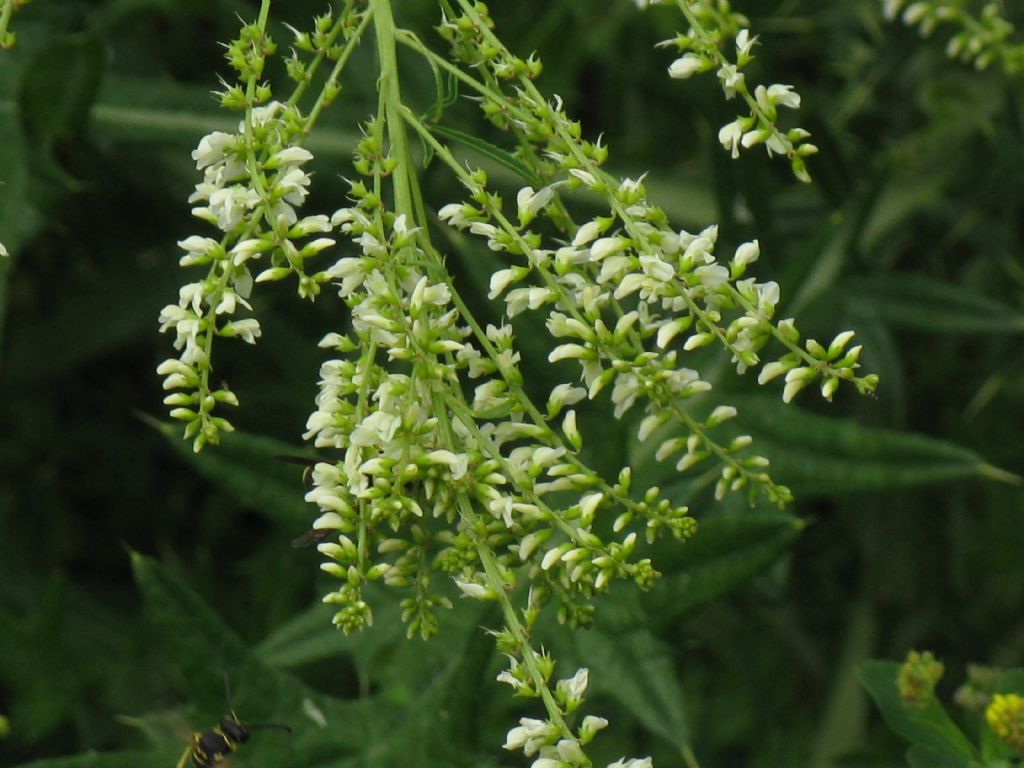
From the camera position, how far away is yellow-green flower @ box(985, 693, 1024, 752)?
193cm

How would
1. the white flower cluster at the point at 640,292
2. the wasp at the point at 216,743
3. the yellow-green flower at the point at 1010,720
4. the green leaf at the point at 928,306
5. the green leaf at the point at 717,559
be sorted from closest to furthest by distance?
the white flower cluster at the point at 640,292, the yellow-green flower at the point at 1010,720, the wasp at the point at 216,743, the green leaf at the point at 717,559, the green leaf at the point at 928,306

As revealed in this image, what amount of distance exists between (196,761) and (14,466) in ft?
5.14

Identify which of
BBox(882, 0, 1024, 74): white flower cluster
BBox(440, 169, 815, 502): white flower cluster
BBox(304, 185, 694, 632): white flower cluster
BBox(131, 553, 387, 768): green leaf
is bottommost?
BBox(131, 553, 387, 768): green leaf

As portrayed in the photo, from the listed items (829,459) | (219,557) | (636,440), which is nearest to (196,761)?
(636,440)

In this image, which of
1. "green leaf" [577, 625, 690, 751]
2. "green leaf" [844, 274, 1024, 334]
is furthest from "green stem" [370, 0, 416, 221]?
"green leaf" [844, 274, 1024, 334]

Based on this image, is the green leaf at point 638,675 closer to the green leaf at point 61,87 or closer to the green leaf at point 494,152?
the green leaf at point 494,152

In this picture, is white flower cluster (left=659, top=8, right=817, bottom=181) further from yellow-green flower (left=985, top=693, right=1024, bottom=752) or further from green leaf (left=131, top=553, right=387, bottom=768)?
green leaf (left=131, top=553, right=387, bottom=768)

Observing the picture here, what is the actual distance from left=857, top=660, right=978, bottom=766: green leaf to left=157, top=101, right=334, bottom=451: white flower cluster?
1135 millimetres

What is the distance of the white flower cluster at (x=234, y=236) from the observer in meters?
1.68

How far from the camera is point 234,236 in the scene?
1.73 meters

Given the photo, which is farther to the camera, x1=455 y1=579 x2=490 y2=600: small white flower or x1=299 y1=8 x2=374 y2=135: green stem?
x1=299 y1=8 x2=374 y2=135: green stem

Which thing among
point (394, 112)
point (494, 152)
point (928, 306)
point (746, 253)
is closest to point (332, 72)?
point (394, 112)

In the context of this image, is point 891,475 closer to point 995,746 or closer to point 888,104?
point 995,746

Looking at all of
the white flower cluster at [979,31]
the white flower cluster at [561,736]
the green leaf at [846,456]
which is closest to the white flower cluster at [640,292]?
the white flower cluster at [561,736]
